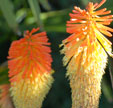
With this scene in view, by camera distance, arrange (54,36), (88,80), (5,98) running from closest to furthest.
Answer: (88,80) → (5,98) → (54,36)

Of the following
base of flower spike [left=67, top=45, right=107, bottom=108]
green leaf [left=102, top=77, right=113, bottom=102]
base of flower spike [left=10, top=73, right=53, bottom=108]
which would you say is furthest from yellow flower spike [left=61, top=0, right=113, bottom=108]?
green leaf [left=102, top=77, right=113, bottom=102]

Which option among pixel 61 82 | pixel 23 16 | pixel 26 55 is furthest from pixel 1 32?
pixel 26 55

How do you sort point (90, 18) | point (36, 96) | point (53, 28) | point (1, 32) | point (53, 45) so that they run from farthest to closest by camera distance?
point (53, 45) → point (1, 32) → point (53, 28) → point (36, 96) → point (90, 18)

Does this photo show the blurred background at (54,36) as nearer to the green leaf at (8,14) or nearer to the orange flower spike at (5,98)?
the orange flower spike at (5,98)

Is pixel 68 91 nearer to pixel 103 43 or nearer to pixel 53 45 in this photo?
pixel 53 45

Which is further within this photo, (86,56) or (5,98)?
(5,98)

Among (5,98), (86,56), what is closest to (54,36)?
(5,98)

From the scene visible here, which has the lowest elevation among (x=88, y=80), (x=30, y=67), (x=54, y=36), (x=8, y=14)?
(x=88, y=80)

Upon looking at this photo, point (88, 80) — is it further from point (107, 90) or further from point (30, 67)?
point (107, 90)
